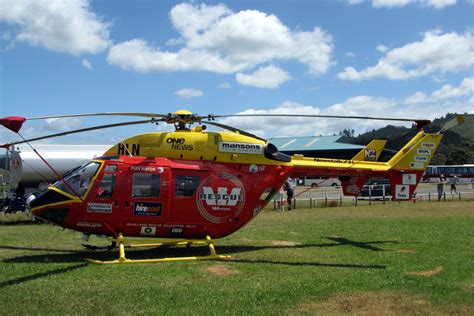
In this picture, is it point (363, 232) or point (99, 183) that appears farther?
point (363, 232)

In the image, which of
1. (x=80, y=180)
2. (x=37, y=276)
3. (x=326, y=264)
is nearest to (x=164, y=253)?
(x=80, y=180)

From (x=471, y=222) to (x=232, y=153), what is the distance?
34.8 ft

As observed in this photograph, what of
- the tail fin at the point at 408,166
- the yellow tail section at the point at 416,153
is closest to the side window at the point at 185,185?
the tail fin at the point at 408,166

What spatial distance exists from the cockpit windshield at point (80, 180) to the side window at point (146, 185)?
0.97m

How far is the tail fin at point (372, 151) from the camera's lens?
14602mm

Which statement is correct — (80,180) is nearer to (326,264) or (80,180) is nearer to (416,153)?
(326,264)

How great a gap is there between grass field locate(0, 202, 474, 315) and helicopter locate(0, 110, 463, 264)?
2.98 feet

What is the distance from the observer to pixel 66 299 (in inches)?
278

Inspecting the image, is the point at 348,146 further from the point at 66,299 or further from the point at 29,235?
the point at 66,299

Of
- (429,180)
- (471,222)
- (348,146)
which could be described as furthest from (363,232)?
(348,146)

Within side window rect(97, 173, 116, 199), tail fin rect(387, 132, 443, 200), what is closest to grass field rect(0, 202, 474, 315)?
tail fin rect(387, 132, 443, 200)

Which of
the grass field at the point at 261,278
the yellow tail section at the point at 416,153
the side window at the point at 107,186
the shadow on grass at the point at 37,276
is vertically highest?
the yellow tail section at the point at 416,153

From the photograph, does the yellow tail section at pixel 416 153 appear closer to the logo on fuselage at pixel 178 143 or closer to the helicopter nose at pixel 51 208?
the logo on fuselage at pixel 178 143

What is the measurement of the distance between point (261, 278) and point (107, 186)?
171 inches
